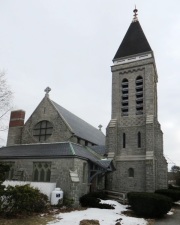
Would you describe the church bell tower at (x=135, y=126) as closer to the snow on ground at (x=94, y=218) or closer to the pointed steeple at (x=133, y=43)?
the pointed steeple at (x=133, y=43)

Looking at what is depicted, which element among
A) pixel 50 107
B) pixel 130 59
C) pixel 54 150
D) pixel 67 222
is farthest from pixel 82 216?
pixel 130 59

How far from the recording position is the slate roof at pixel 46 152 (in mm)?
21789

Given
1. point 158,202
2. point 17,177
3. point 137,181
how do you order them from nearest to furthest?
1. point 158,202
2. point 17,177
3. point 137,181

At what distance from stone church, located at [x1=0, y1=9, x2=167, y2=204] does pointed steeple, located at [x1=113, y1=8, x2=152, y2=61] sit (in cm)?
14

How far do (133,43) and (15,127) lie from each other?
17.9 m

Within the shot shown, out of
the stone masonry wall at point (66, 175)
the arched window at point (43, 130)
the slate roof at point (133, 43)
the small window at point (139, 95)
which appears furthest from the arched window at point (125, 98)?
the stone masonry wall at point (66, 175)

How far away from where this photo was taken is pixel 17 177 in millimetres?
22734

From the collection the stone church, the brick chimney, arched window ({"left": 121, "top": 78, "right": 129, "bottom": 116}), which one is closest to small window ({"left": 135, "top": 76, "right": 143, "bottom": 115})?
the stone church

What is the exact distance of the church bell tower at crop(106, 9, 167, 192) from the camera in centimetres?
2614

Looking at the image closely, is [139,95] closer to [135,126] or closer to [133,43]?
[135,126]

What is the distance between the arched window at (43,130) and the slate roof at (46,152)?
1.38 m

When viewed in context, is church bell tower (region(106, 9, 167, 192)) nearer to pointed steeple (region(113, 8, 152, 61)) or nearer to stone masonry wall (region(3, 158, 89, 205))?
pointed steeple (region(113, 8, 152, 61))

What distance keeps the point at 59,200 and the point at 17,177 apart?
5.58 metres

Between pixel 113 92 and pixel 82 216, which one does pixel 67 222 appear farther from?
pixel 113 92
